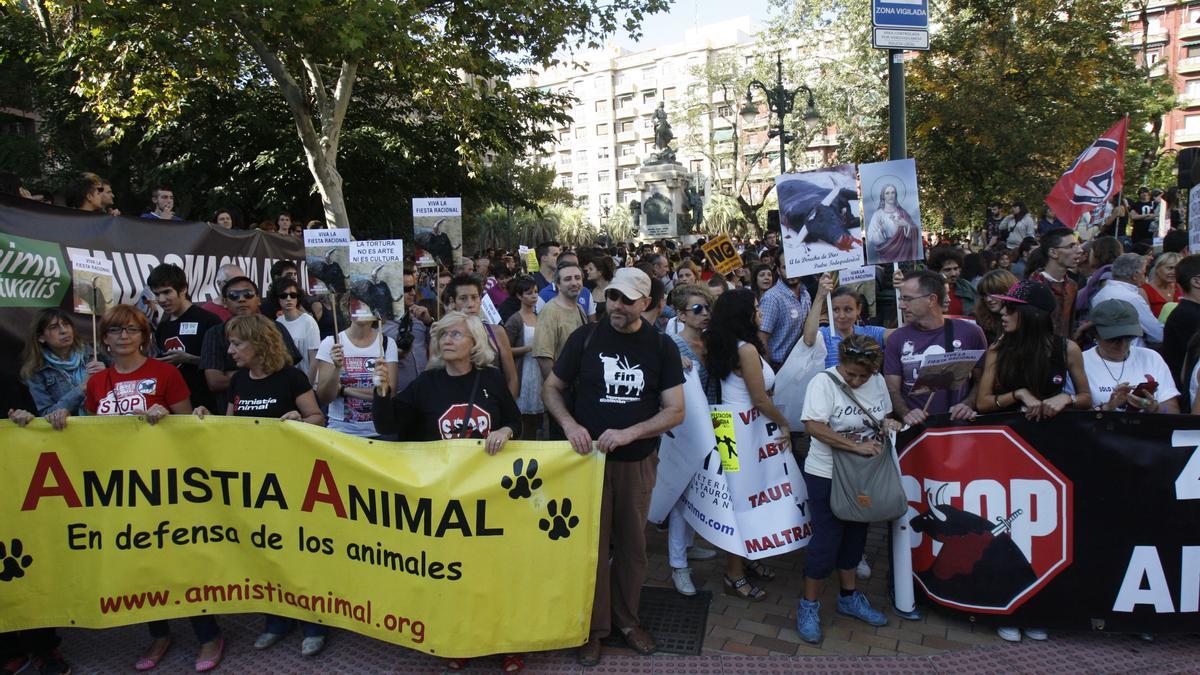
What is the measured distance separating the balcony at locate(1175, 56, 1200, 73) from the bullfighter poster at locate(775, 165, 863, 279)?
197 feet

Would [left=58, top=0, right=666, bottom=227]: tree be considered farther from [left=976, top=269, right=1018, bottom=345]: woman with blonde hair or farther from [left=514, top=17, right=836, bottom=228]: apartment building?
[left=514, top=17, right=836, bottom=228]: apartment building

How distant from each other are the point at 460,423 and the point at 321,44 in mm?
9682

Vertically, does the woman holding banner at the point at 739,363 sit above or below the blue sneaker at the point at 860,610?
above

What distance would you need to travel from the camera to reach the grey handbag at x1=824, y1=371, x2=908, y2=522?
157 inches

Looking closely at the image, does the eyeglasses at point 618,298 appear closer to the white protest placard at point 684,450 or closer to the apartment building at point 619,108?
the white protest placard at point 684,450

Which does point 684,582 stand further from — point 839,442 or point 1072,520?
point 1072,520

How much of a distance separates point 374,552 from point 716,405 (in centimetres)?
203

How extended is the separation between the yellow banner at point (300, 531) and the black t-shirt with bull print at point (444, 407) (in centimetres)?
18

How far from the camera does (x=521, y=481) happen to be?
12.4 ft

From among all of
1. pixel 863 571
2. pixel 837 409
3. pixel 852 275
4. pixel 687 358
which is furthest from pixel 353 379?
pixel 852 275

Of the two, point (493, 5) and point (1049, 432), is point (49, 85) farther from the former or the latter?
point (1049, 432)

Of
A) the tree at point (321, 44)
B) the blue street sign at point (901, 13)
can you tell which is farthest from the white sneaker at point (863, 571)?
the tree at point (321, 44)

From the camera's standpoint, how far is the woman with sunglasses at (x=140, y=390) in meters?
4.08

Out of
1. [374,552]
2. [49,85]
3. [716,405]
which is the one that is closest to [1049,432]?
[716,405]
